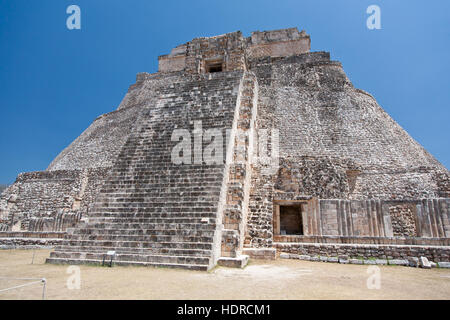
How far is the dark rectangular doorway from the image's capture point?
11.8m

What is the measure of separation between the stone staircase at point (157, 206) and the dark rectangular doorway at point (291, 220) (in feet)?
16.5

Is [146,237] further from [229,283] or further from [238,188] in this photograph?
[229,283]

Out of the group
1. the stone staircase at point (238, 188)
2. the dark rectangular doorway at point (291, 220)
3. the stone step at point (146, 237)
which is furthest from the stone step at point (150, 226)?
the dark rectangular doorway at point (291, 220)

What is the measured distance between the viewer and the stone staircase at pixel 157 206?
5.96 m

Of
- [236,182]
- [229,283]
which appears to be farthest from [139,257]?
[236,182]

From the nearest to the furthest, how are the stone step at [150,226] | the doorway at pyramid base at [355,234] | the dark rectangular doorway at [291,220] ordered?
the stone step at [150,226]
the doorway at pyramid base at [355,234]
the dark rectangular doorway at [291,220]

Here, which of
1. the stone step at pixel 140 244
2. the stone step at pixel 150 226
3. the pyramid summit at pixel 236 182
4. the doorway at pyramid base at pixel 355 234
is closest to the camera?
the stone step at pixel 140 244

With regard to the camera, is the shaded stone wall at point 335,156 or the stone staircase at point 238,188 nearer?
the stone staircase at point 238,188

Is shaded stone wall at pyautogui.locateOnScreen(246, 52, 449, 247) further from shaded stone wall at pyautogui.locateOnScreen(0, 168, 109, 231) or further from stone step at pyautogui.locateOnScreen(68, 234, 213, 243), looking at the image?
shaded stone wall at pyautogui.locateOnScreen(0, 168, 109, 231)

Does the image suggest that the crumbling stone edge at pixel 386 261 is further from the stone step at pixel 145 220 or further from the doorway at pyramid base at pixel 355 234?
the stone step at pixel 145 220

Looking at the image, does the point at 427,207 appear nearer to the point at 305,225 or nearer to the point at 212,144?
the point at 305,225

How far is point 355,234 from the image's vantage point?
782cm

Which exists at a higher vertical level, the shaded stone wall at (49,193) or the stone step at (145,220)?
the shaded stone wall at (49,193)

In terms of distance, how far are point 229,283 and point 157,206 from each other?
342 centimetres
